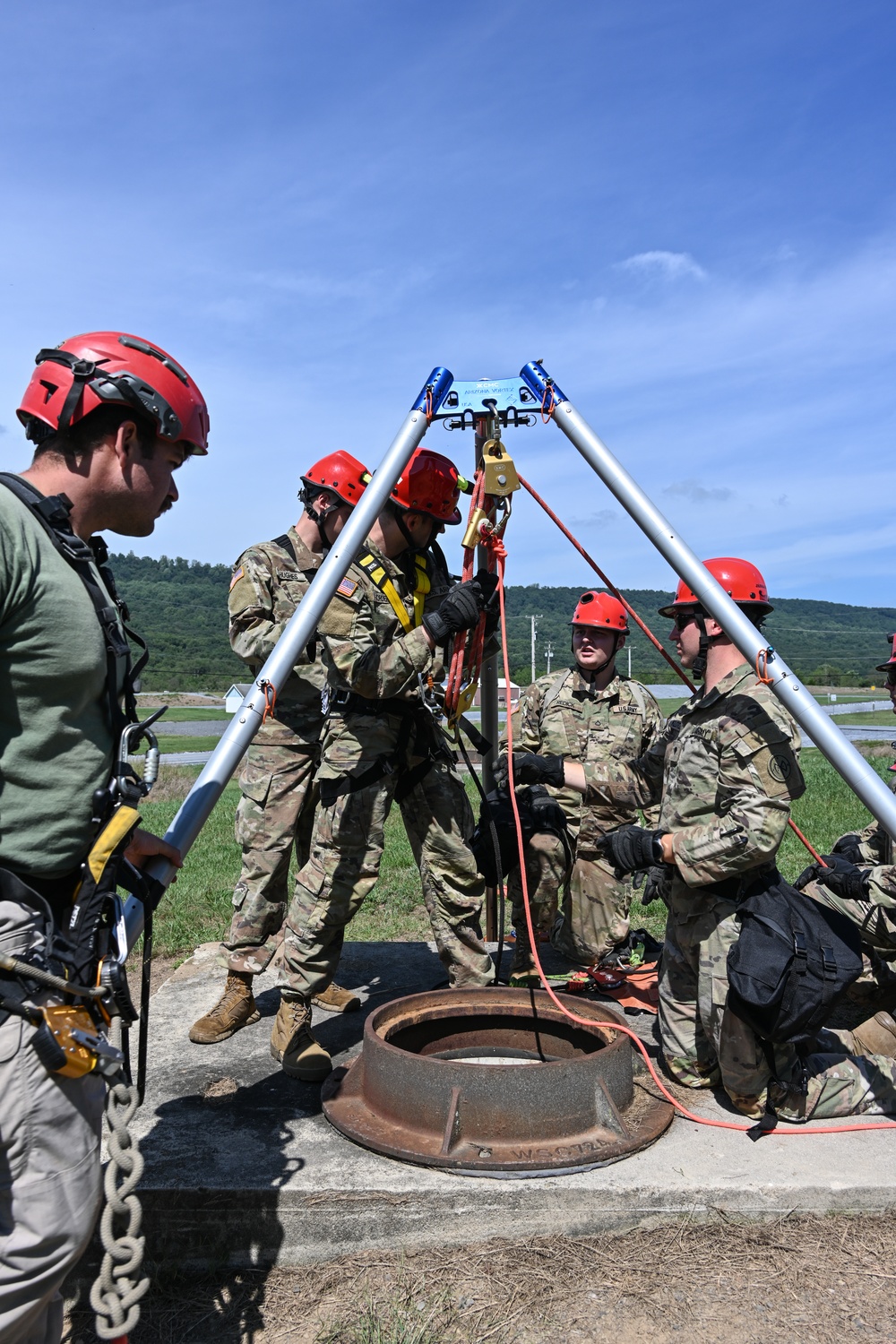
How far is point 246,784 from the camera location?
5.37 metres

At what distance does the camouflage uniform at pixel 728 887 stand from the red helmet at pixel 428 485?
5.06ft

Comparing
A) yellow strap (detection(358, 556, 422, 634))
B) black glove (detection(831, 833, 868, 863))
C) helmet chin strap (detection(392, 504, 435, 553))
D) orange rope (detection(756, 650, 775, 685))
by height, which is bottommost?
black glove (detection(831, 833, 868, 863))

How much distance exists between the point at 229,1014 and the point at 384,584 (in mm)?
2252

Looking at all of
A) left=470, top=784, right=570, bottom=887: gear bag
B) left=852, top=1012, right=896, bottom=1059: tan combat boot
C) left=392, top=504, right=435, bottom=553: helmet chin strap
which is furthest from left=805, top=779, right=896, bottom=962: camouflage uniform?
left=392, top=504, right=435, bottom=553: helmet chin strap

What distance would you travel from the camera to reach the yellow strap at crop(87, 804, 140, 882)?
2.26m

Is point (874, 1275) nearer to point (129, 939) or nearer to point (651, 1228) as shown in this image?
point (651, 1228)

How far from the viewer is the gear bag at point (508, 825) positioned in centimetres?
524

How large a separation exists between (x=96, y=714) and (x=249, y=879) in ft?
10.1

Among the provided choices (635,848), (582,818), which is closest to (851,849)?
(582,818)

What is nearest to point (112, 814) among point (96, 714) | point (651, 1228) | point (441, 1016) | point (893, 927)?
point (96, 714)

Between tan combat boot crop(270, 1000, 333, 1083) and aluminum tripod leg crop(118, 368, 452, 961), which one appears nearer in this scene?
aluminum tripod leg crop(118, 368, 452, 961)

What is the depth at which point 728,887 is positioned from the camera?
433cm

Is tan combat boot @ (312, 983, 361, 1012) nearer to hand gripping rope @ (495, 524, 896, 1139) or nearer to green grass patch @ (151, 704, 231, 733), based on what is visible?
hand gripping rope @ (495, 524, 896, 1139)

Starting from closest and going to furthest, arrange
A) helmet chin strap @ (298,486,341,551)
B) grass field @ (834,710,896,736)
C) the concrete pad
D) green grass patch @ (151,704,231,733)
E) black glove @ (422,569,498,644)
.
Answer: the concrete pad → black glove @ (422,569,498,644) → helmet chin strap @ (298,486,341,551) → grass field @ (834,710,896,736) → green grass patch @ (151,704,231,733)
